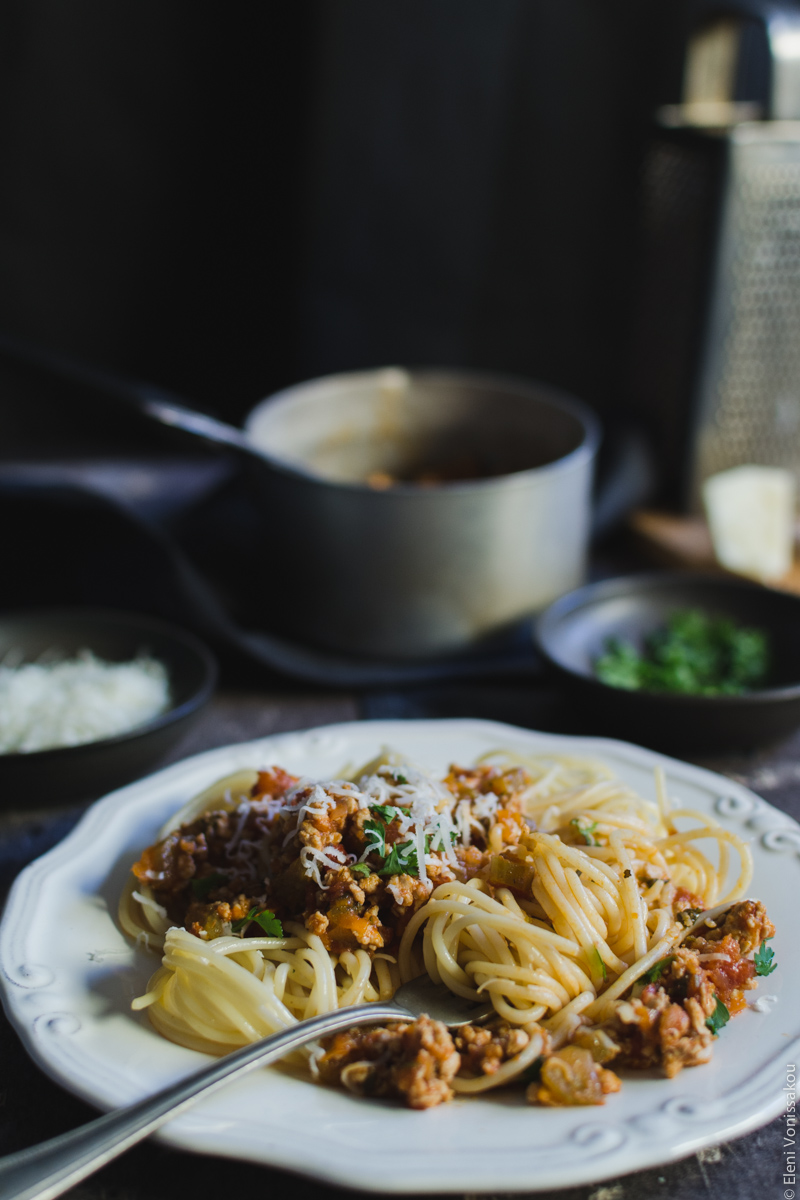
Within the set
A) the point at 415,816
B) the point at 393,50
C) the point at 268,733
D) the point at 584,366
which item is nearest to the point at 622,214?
the point at 584,366

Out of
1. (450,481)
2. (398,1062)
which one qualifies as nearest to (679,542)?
(450,481)

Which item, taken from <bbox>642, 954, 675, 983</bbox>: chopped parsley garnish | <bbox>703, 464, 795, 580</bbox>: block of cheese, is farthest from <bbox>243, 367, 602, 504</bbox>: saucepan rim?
<bbox>642, 954, 675, 983</bbox>: chopped parsley garnish

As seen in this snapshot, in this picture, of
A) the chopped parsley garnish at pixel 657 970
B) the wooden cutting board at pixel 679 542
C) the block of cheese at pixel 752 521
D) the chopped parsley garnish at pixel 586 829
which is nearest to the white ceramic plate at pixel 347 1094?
the chopped parsley garnish at pixel 657 970

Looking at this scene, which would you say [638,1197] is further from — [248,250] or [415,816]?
[248,250]

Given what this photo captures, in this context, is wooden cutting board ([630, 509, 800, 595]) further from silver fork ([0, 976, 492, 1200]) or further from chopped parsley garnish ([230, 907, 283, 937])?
silver fork ([0, 976, 492, 1200])

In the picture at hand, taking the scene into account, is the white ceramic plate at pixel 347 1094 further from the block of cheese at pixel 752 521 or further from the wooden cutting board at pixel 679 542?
the wooden cutting board at pixel 679 542

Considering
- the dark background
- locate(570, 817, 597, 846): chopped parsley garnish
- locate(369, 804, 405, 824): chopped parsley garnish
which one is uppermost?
the dark background
